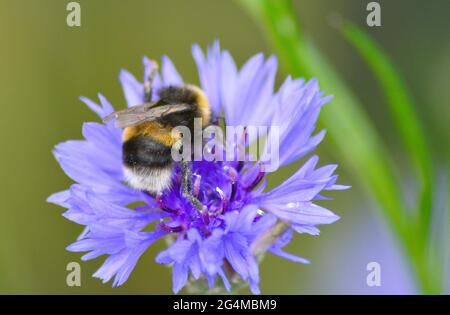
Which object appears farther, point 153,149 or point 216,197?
point 216,197

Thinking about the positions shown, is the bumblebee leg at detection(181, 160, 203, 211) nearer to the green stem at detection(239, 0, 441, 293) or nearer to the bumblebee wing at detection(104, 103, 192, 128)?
the bumblebee wing at detection(104, 103, 192, 128)

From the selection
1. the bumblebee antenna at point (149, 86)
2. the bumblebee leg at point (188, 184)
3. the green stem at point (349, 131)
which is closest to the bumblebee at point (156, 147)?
the bumblebee leg at point (188, 184)

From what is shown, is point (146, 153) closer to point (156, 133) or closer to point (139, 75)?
point (156, 133)

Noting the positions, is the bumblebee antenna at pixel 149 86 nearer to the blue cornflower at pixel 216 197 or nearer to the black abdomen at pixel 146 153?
the blue cornflower at pixel 216 197

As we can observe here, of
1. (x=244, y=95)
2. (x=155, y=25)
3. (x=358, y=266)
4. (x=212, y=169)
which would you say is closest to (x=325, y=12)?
(x=155, y=25)

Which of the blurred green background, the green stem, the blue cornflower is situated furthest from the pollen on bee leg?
the blurred green background

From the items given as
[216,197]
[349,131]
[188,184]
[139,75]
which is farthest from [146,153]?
[139,75]

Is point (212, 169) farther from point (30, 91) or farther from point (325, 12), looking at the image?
point (325, 12)
